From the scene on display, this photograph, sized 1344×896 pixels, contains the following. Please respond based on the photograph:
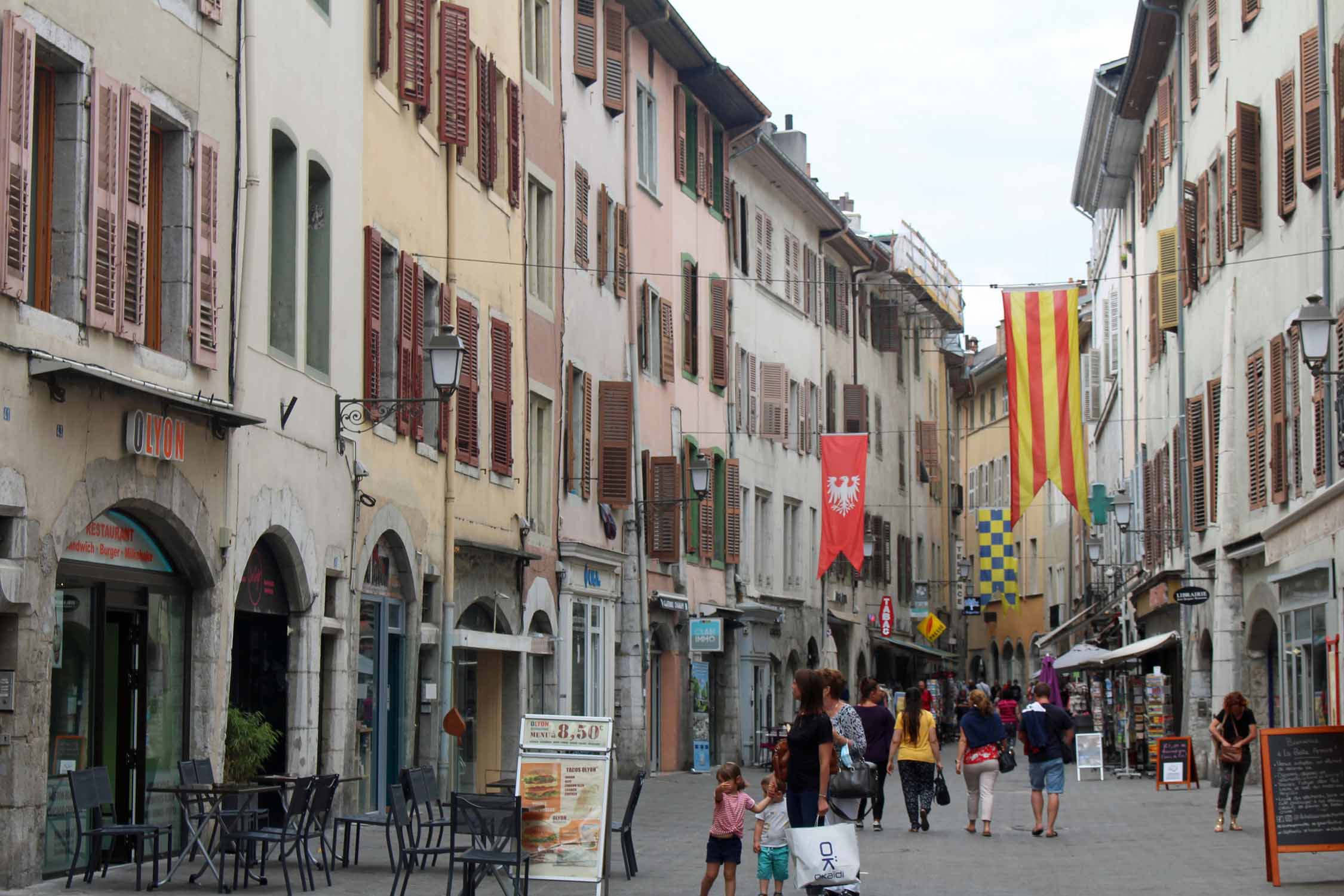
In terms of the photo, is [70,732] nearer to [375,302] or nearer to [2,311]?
[2,311]

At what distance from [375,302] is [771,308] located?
21.9m

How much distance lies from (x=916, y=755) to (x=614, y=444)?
10.2 metres

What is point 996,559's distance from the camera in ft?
226

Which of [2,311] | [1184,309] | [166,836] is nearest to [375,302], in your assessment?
[166,836]

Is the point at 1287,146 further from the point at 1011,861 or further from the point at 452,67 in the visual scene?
the point at 1011,861

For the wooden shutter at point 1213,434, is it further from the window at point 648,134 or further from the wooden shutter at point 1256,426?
the window at point 648,134

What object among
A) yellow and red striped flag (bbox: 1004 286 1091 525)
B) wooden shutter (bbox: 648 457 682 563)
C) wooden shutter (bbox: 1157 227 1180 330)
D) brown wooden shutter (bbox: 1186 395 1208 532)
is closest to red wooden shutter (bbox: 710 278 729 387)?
wooden shutter (bbox: 648 457 682 563)

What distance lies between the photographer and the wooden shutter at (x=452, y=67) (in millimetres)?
22109

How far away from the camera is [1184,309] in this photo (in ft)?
102

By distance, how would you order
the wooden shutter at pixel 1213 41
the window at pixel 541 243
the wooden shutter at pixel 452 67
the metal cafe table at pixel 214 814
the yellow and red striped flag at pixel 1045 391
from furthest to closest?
the yellow and red striped flag at pixel 1045 391
the wooden shutter at pixel 1213 41
the window at pixel 541 243
the wooden shutter at pixel 452 67
the metal cafe table at pixel 214 814

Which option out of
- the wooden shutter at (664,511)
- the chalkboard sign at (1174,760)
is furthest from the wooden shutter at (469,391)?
the chalkboard sign at (1174,760)

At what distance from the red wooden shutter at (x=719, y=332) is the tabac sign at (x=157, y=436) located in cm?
2200

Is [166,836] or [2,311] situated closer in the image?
[2,311]

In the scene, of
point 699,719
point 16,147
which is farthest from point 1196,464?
point 16,147
